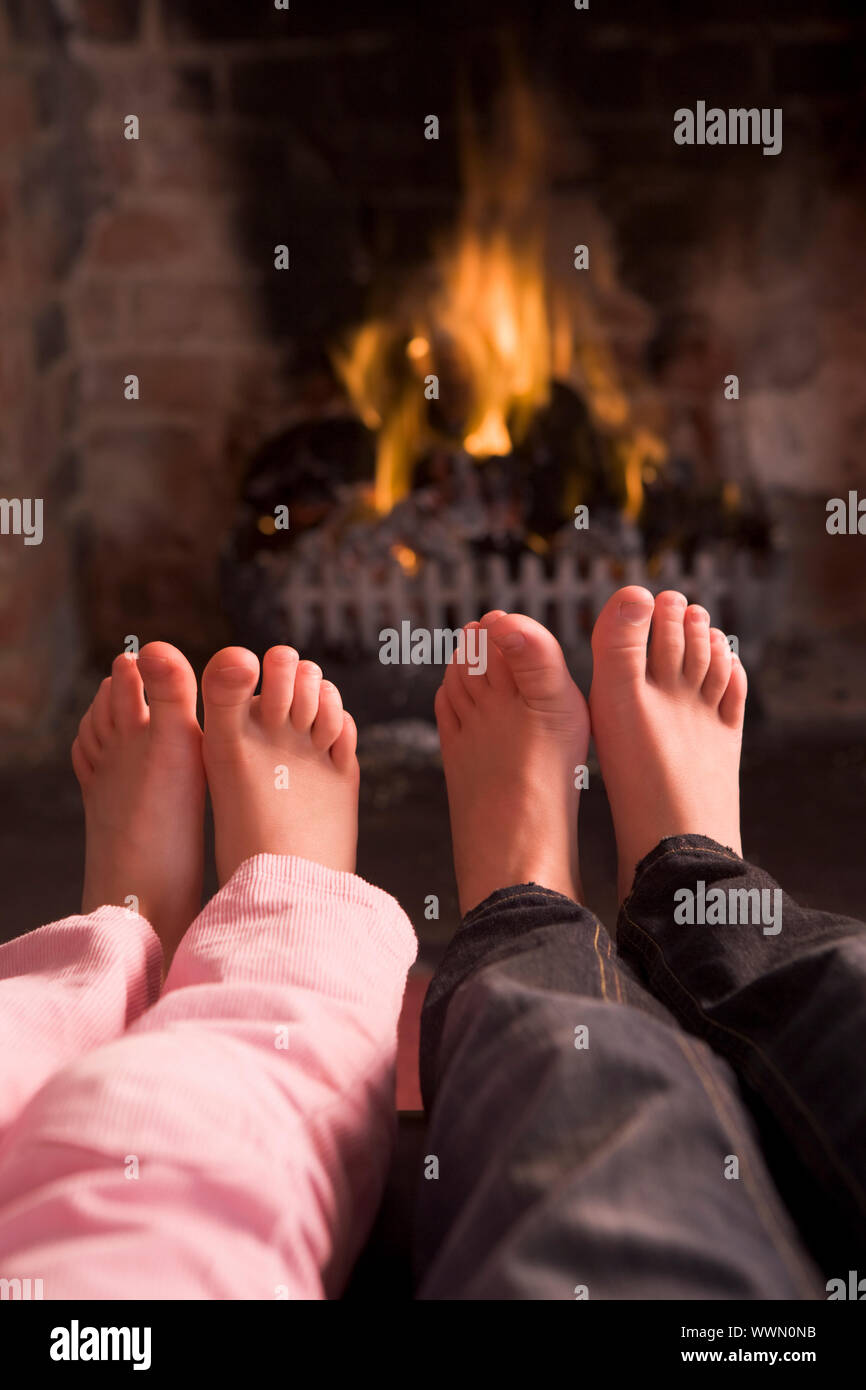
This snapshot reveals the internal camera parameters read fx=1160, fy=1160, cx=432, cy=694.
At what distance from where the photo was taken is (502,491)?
147cm

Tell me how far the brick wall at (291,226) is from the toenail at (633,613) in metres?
0.69

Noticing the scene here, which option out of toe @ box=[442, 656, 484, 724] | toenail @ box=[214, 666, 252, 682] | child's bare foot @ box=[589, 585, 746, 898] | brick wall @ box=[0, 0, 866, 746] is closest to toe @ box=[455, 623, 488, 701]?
toe @ box=[442, 656, 484, 724]

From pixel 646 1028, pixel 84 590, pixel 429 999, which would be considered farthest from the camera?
pixel 84 590

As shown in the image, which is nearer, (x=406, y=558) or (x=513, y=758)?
(x=513, y=758)

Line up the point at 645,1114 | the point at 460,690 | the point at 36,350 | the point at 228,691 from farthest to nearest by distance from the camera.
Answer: the point at 36,350, the point at 460,690, the point at 228,691, the point at 645,1114

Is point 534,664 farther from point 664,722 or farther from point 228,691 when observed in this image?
point 228,691

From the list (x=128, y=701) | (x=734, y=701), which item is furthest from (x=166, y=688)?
(x=734, y=701)

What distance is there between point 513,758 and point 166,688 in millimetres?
301

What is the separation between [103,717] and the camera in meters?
1.02

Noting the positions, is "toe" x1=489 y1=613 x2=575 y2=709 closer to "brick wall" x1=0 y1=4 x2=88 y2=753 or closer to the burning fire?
the burning fire

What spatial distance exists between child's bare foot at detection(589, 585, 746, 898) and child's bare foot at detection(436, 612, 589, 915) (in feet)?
0.12
